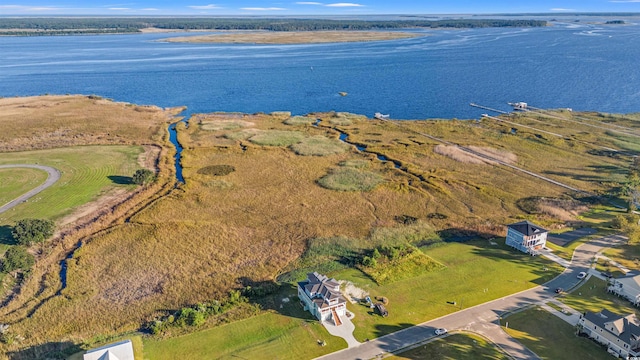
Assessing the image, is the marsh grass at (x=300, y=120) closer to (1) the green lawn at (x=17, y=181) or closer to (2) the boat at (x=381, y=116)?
(2) the boat at (x=381, y=116)

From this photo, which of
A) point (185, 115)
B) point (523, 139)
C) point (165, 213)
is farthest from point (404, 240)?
point (185, 115)

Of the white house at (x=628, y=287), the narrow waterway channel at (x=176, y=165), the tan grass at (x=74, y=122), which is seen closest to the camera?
the white house at (x=628, y=287)

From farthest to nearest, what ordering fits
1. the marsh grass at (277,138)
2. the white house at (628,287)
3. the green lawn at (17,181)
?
the marsh grass at (277,138)
the green lawn at (17,181)
the white house at (628,287)

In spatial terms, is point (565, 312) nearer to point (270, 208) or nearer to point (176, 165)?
point (270, 208)

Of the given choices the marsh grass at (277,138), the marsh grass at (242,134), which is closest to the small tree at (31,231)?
the marsh grass at (277,138)

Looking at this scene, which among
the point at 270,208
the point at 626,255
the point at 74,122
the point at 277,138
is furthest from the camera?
the point at 74,122

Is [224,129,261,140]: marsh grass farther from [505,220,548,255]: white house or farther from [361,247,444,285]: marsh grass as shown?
[505,220,548,255]: white house

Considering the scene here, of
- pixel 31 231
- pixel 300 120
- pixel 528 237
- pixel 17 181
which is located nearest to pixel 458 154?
pixel 528 237

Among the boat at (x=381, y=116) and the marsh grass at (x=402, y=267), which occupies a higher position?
the boat at (x=381, y=116)
